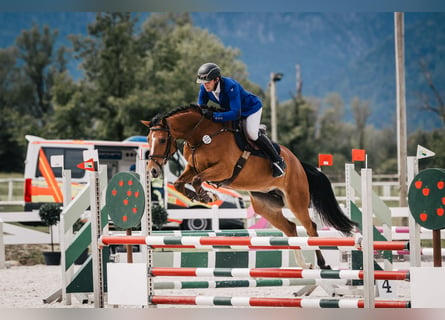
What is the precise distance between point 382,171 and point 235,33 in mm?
71508

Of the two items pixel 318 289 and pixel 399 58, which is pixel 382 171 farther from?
pixel 318 289

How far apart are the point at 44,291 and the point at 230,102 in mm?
2564

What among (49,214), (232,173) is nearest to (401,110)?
(49,214)

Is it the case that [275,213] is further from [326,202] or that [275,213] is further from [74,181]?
[74,181]

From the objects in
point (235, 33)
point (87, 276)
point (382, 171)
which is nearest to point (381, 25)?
point (235, 33)

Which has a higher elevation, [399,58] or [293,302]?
[399,58]

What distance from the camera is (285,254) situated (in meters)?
5.23

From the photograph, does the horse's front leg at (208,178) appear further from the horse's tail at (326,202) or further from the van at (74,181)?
the van at (74,181)

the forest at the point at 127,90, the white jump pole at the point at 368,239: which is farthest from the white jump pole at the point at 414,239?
the forest at the point at 127,90

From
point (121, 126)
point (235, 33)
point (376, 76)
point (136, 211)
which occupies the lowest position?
point (136, 211)

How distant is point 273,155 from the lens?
464 centimetres

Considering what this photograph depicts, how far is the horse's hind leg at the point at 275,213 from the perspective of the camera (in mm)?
4848

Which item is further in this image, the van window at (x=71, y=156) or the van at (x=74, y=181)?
the van window at (x=71, y=156)

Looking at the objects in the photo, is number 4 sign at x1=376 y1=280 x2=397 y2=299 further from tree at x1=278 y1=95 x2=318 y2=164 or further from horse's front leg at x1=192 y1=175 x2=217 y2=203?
tree at x1=278 y1=95 x2=318 y2=164
